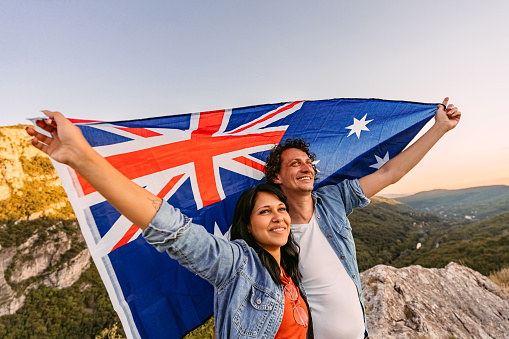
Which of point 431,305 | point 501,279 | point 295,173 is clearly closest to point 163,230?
point 295,173

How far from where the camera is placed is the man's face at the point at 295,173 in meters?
2.52

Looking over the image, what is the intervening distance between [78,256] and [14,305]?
61.2 ft

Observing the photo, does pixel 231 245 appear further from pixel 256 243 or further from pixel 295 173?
pixel 295 173

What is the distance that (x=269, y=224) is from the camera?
1.93m

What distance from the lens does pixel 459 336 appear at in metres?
4.21

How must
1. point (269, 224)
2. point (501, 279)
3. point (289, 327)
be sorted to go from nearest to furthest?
1. point (289, 327)
2. point (269, 224)
3. point (501, 279)

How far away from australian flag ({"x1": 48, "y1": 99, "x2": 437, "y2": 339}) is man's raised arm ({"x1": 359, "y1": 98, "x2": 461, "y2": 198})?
33 cm

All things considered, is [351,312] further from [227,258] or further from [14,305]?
[14,305]

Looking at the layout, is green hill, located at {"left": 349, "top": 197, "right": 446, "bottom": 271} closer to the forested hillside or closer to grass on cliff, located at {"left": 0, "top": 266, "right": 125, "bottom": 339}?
the forested hillside

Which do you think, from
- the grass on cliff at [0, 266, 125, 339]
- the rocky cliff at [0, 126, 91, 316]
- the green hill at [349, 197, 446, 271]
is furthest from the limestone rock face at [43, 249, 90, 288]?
the green hill at [349, 197, 446, 271]

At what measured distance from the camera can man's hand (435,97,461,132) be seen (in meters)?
3.16

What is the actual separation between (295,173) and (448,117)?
7.09 feet

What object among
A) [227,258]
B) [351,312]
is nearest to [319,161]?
[351,312]

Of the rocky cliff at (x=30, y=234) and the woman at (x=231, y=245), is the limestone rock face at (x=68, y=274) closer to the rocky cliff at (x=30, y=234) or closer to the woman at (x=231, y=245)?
the rocky cliff at (x=30, y=234)
